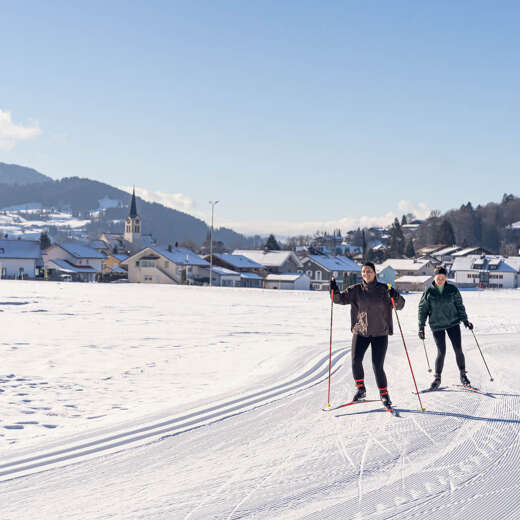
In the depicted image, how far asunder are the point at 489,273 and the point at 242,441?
3591 inches

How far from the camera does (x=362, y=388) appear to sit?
7.11 metres

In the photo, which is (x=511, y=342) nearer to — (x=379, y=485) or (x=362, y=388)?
(x=362, y=388)

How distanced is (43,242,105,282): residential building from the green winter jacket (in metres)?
78.8

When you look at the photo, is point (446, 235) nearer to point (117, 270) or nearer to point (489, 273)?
point (489, 273)

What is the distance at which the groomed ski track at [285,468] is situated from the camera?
392cm

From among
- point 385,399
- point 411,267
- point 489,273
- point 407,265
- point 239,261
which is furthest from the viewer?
point 489,273

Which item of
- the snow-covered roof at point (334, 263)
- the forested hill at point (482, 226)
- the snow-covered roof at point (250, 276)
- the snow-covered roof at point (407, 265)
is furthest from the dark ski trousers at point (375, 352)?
the forested hill at point (482, 226)

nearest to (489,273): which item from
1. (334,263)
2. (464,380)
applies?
(334,263)

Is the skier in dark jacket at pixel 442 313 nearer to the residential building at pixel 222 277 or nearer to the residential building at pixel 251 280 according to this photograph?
the residential building at pixel 222 277

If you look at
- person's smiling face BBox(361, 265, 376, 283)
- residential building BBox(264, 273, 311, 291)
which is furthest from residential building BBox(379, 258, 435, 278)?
person's smiling face BBox(361, 265, 376, 283)

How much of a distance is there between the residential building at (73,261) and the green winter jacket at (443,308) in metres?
78.8

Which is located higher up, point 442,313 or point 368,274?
point 368,274

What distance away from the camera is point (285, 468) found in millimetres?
4691

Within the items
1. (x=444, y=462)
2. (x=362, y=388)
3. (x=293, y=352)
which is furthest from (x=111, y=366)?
(x=444, y=462)
